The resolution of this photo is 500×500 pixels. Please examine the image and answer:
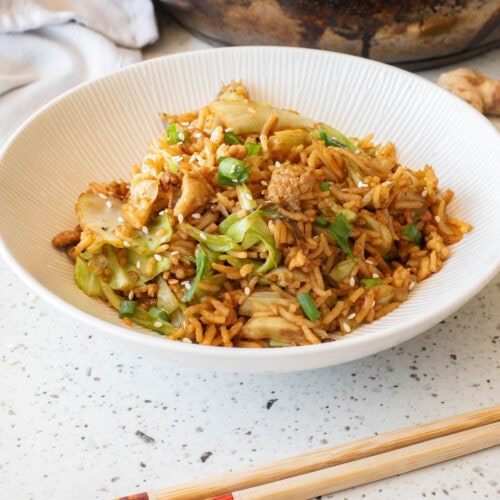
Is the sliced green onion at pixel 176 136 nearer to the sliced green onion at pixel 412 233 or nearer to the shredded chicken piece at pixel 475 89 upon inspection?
the sliced green onion at pixel 412 233

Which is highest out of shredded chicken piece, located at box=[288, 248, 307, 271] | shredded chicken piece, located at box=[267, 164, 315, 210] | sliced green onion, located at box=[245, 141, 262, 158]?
shredded chicken piece, located at box=[267, 164, 315, 210]

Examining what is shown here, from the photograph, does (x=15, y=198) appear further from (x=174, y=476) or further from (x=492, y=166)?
(x=492, y=166)

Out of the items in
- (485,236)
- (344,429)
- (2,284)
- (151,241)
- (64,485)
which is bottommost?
(2,284)

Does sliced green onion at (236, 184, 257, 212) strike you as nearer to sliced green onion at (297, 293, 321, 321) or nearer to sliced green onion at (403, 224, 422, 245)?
sliced green onion at (297, 293, 321, 321)

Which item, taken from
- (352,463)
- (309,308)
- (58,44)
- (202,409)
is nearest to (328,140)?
(309,308)

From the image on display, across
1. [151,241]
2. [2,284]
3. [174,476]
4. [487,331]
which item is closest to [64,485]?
[174,476]

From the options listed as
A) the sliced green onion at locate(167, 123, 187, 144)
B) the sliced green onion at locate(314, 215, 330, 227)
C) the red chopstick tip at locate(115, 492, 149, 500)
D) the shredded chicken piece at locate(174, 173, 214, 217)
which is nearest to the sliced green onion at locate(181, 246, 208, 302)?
the shredded chicken piece at locate(174, 173, 214, 217)

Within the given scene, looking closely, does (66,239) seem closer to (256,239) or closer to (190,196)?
(190,196)
